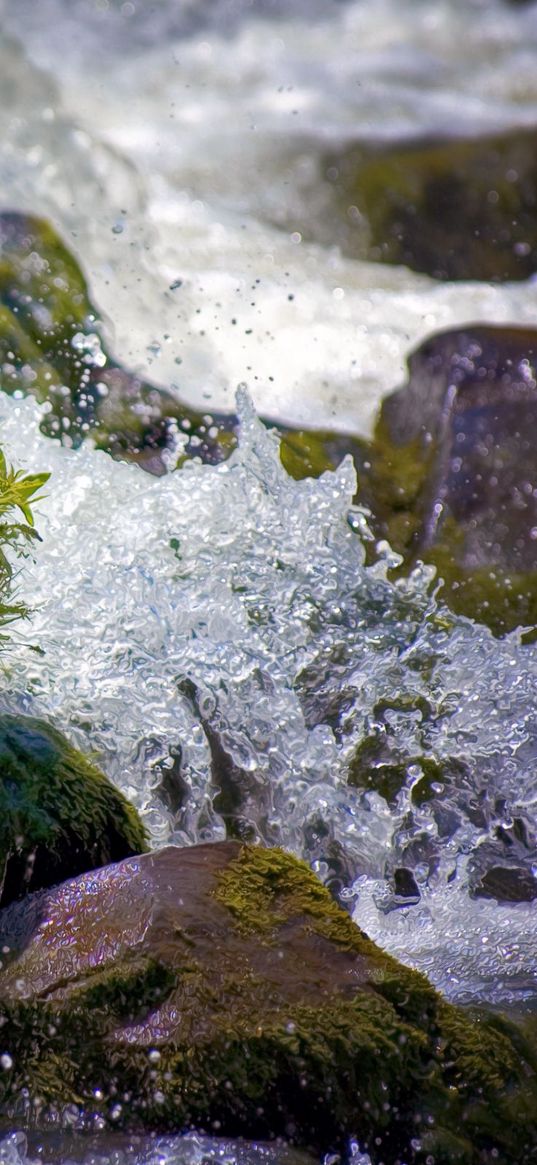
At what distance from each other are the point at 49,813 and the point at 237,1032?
2.19ft

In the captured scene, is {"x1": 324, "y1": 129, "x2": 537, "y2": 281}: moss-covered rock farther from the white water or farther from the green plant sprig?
the green plant sprig

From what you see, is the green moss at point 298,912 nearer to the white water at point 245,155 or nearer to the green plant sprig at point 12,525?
the green plant sprig at point 12,525

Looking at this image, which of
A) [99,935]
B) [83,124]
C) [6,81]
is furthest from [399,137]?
[99,935]

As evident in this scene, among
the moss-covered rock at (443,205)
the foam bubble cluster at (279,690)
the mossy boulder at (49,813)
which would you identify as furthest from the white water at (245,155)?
the mossy boulder at (49,813)

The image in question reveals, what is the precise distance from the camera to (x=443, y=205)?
23.0 feet

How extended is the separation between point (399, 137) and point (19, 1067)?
261 inches

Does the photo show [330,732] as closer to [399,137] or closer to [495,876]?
[495,876]

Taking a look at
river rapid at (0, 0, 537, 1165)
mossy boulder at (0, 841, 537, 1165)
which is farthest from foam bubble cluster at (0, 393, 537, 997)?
mossy boulder at (0, 841, 537, 1165)

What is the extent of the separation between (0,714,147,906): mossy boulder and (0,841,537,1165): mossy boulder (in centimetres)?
11

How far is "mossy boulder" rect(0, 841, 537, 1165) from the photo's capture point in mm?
2402

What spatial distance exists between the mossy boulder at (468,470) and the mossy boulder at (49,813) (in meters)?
1.60

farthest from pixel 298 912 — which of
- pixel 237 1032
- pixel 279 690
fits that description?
pixel 279 690

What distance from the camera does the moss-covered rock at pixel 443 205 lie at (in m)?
6.72

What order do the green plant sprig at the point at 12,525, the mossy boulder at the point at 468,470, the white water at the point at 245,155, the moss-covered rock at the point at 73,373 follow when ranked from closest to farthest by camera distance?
the green plant sprig at the point at 12,525
the mossy boulder at the point at 468,470
the moss-covered rock at the point at 73,373
the white water at the point at 245,155
